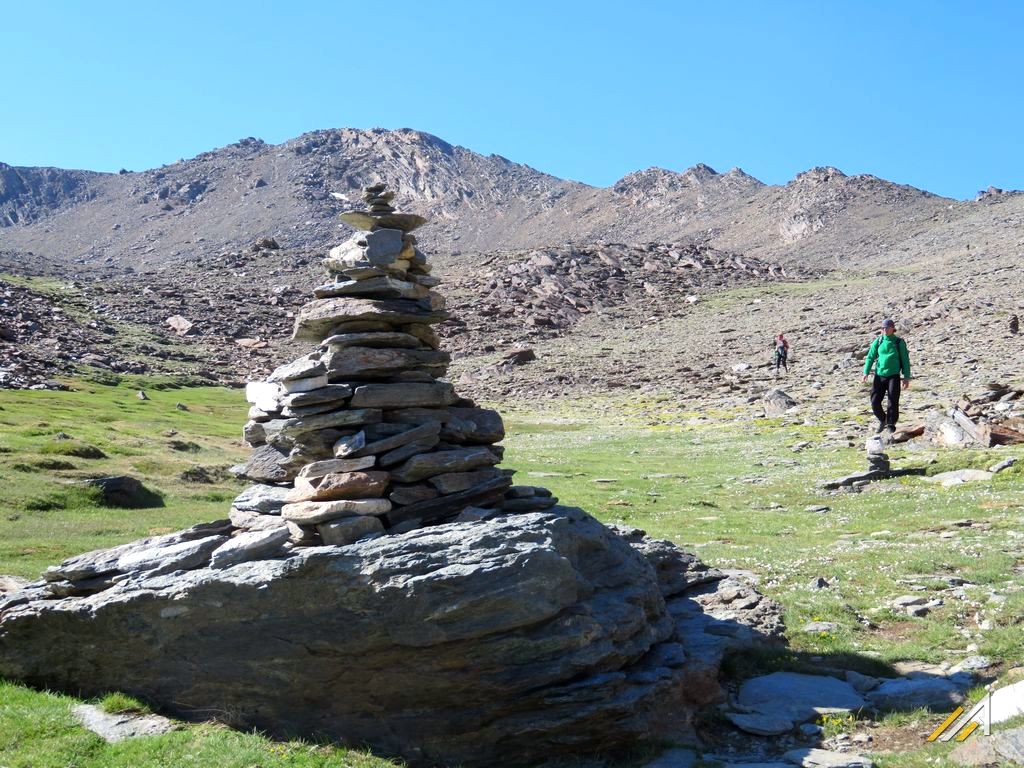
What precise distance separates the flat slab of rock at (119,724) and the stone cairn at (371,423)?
306 centimetres

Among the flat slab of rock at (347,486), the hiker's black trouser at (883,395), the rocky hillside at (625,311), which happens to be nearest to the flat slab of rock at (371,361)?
the flat slab of rock at (347,486)

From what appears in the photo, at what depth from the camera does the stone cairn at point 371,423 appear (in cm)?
1349

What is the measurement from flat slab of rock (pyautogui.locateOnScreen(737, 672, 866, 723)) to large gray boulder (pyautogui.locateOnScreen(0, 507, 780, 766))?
0.61 meters

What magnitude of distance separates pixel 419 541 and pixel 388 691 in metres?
1.99

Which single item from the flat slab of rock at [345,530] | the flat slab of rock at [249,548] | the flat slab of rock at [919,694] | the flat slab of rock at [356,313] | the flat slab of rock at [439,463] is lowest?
the flat slab of rock at [919,694]

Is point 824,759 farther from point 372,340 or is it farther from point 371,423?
point 372,340

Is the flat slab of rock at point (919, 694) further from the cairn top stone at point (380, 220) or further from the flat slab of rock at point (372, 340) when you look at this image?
the cairn top stone at point (380, 220)

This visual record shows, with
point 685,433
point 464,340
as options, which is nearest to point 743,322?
point 464,340

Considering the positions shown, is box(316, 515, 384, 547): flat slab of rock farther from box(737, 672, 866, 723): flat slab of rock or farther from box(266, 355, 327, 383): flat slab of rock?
box(737, 672, 866, 723): flat slab of rock

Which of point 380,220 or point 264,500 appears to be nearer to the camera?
point 264,500

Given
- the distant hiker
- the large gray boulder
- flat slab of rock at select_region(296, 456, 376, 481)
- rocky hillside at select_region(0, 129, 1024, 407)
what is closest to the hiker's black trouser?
rocky hillside at select_region(0, 129, 1024, 407)

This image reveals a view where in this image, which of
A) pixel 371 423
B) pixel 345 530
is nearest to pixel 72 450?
pixel 371 423

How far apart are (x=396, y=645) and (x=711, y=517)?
1512 centimetres

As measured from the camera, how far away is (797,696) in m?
12.9
